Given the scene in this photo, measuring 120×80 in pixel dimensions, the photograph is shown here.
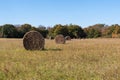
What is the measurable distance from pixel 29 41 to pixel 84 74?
497 inches

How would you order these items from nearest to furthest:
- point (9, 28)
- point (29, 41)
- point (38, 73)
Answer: point (38, 73), point (29, 41), point (9, 28)

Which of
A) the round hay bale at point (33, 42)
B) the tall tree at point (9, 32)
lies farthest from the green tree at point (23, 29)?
the round hay bale at point (33, 42)

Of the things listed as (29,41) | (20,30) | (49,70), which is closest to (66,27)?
(20,30)

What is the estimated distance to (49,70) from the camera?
31.8ft

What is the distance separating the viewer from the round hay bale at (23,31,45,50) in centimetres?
2070

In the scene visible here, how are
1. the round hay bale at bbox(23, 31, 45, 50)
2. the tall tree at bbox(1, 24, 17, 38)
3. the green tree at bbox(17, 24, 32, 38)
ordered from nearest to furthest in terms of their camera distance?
the round hay bale at bbox(23, 31, 45, 50) < the tall tree at bbox(1, 24, 17, 38) < the green tree at bbox(17, 24, 32, 38)

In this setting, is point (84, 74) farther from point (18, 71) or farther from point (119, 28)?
point (119, 28)

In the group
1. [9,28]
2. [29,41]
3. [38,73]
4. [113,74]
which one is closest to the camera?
[113,74]

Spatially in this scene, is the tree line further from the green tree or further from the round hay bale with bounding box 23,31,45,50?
the round hay bale with bounding box 23,31,45,50

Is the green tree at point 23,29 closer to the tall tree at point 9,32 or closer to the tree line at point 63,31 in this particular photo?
the tree line at point 63,31

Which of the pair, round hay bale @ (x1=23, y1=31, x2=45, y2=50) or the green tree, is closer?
→ round hay bale @ (x1=23, y1=31, x2=45, y2=50)

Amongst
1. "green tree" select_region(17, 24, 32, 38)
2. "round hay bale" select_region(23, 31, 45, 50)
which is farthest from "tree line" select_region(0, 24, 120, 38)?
"round hay bale" select_region(23, 31, 45, 50)

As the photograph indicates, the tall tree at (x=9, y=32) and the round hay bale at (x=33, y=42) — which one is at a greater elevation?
the tall tree at (x=9, y=32)

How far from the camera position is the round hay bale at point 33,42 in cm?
2070
